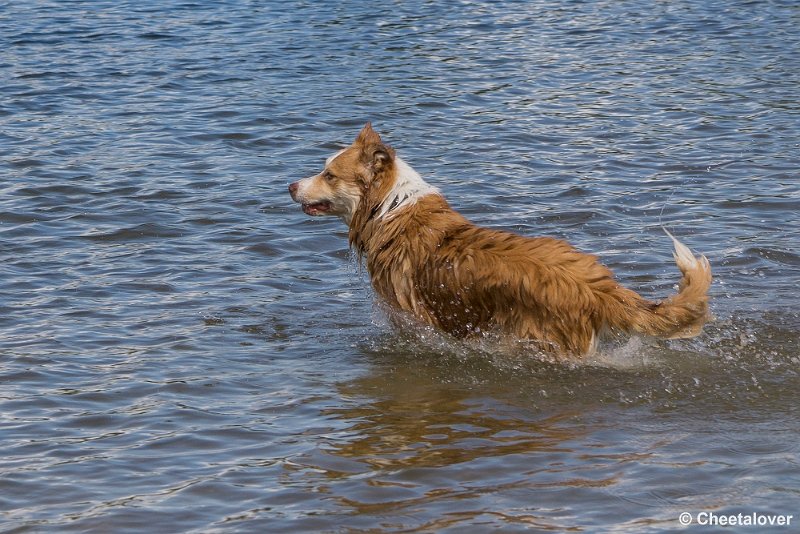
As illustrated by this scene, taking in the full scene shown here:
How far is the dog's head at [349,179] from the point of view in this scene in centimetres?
708

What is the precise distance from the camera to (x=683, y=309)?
6051mm

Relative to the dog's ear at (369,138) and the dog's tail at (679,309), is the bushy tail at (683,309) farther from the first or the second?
the dog's ear at (369,138)

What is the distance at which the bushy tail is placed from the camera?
6043mm

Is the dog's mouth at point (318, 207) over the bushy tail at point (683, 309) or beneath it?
over

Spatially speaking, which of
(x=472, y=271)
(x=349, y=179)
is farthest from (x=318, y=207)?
(x=472, y=271)

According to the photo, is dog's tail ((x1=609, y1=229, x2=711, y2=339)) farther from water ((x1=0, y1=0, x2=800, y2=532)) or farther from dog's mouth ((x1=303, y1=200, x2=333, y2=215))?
dog's mouth ((x1=303, y1=200, x2=333, y2=215))

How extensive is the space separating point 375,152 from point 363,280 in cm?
115

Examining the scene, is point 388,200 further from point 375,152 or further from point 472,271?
point 472,271

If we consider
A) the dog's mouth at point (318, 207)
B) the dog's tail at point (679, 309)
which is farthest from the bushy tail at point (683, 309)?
the dog's mouth at point (318, 207)

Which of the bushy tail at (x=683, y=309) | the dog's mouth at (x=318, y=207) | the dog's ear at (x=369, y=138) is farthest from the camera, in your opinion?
the dog's mouth at (x=318, y=207)

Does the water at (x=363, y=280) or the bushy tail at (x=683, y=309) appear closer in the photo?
the water at (x=363, y=280)

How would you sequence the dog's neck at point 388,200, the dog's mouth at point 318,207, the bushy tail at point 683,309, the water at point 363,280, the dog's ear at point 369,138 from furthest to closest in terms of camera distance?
1. the dog's mouth at point 318,207
2. the dog's ear at point 369,138
3. the dog's neck at point 388,200
4. the bushy tail at point 683,309
5. the water at point 363,280

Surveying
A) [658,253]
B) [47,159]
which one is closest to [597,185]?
[658,253]

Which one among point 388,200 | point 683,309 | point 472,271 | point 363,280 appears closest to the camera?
point 683,309
